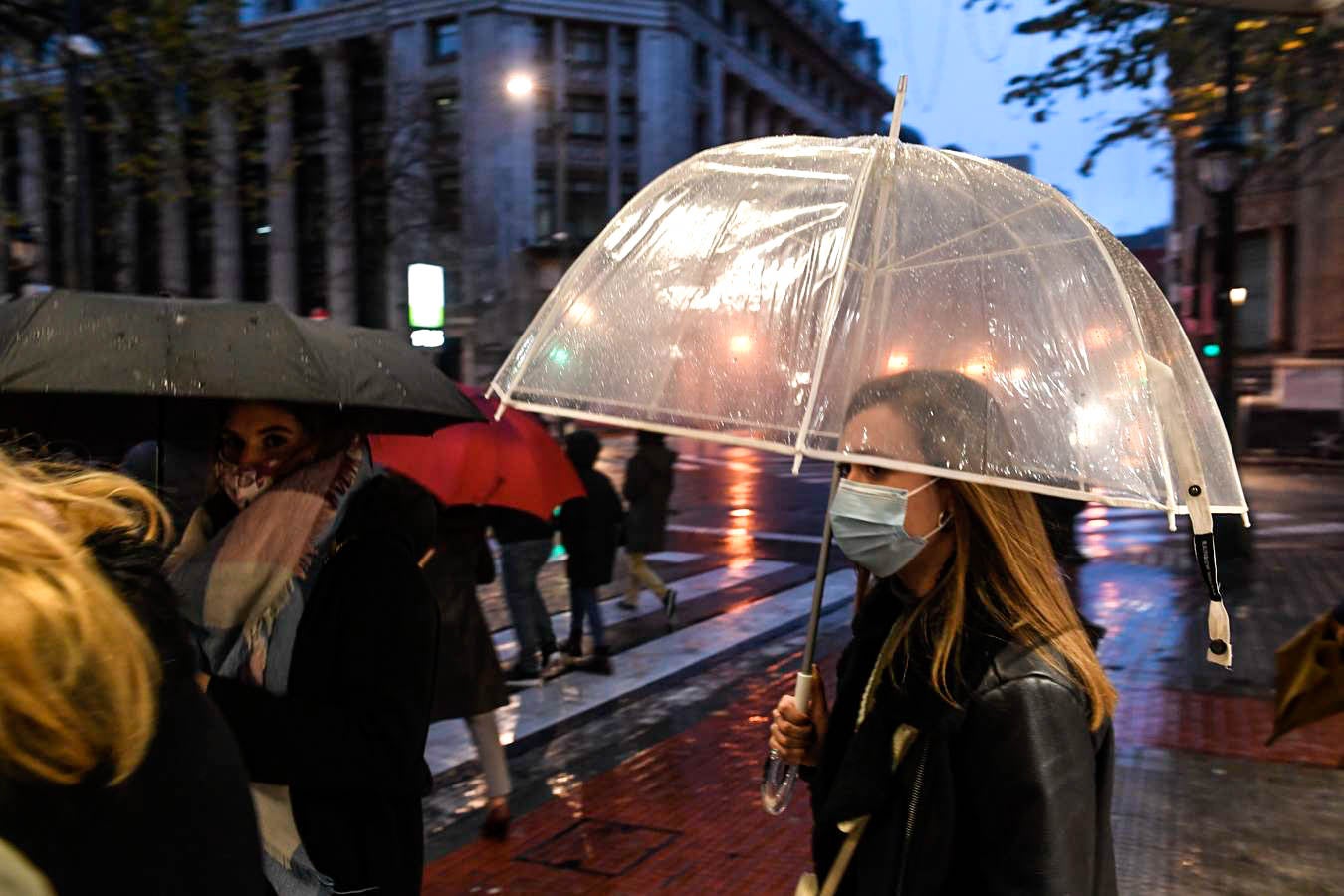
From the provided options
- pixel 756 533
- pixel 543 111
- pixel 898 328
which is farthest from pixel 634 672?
pixel 543 111

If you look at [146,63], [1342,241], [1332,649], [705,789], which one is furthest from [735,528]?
[1342,241]

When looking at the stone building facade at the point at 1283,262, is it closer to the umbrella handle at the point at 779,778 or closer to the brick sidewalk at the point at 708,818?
the brick sidewalk at the point at 708,818

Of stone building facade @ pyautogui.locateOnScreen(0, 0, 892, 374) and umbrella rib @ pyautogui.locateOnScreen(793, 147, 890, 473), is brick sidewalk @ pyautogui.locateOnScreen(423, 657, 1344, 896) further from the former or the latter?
stone building facade @ pyautogui.locateOnScreen(0, 0, 892, 374)

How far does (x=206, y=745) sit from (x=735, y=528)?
1609 cm

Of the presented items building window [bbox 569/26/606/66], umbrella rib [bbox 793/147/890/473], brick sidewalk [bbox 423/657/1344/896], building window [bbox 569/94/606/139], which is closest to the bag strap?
umbrella rib [bbox 793/147/890/473]

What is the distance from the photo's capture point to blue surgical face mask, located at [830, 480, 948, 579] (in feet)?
6.89

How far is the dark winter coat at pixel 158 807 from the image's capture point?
103 centimetres

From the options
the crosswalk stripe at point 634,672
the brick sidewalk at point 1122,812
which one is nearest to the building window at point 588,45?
the crosswalk stripe at point 634,672

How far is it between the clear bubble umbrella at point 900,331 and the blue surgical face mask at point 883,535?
99mm

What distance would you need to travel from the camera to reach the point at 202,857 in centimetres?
115

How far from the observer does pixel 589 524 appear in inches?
349

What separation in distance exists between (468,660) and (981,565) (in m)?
4.08

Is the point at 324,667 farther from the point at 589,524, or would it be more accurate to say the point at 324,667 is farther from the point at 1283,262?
the point at 1283,262

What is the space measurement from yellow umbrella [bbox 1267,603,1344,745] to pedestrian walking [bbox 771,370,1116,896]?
335cm
